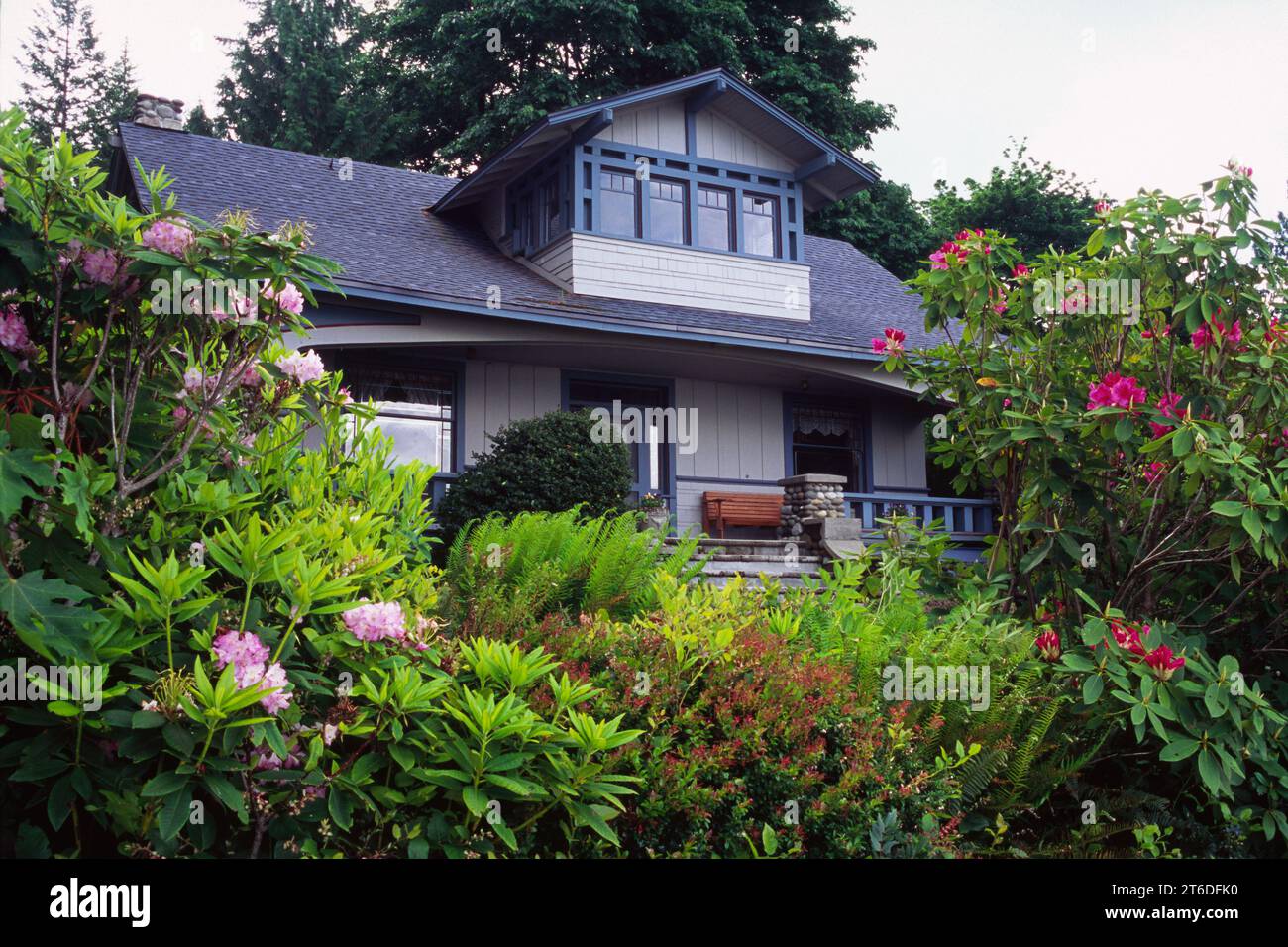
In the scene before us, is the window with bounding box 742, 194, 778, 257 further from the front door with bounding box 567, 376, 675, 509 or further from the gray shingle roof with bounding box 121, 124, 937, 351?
the front door with bounding box 567, 376, 675, 509

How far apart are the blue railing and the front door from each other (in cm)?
271

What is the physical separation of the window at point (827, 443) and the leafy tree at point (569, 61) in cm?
1150

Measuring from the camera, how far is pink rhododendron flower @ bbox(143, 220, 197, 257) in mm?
3387

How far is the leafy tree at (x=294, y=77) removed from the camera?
30703mm

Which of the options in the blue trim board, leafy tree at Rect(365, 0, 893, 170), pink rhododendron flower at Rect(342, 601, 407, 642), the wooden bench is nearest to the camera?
pink rhododendron flower at Rect(342, 601, 407, 642)

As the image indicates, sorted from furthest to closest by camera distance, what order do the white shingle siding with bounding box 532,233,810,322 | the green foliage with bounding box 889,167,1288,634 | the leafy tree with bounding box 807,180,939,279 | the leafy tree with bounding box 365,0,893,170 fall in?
the leafy tree with bounding box 807,180,939,279
the leafy tree with bounding box 365,0,893,170
the white shingle siding with bounding box 532,233,810,322
the green foliage with bounding box 889,167,1288,634

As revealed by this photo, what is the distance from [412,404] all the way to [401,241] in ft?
8.26

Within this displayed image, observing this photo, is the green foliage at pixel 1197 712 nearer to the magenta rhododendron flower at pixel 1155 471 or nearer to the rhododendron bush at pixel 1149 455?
the rhododendron bush at pixel 1149 455

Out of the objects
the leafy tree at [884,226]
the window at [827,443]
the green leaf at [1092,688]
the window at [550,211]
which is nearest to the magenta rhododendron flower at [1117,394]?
the green leaf at [1092,688]

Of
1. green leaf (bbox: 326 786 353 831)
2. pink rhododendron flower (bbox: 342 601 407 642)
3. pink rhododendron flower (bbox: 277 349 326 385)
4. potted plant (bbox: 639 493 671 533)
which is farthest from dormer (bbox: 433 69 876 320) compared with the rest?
green leaf (bbox: 326 786 353 831)

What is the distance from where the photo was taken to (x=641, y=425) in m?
15.7

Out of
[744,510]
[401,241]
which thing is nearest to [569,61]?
[401,241]

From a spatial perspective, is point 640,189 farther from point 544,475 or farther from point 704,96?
point 544,475
